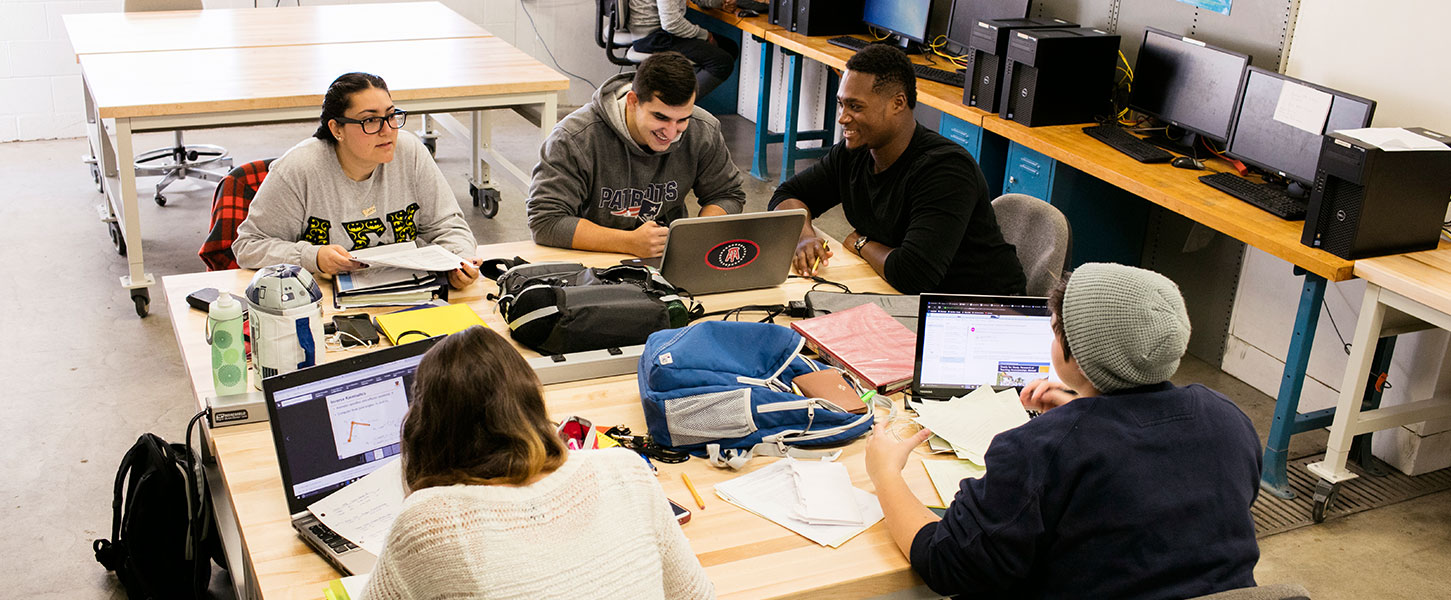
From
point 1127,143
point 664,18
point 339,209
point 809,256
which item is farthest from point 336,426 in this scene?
point 664,18

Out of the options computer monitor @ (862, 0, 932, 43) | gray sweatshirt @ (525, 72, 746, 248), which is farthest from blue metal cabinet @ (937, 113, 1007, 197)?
gray sweatshirt @ (525, 72, 746, 248)

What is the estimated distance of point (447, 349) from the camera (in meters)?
1.38

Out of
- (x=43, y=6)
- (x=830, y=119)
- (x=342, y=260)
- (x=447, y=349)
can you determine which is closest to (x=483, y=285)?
(x=342, y=260)

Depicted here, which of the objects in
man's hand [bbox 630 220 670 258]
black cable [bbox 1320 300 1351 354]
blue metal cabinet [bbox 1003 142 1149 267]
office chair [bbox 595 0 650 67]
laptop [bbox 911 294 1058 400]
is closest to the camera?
laptop [bbox 911 294 1058 400]

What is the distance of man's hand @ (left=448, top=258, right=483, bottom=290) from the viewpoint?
267 centimetres

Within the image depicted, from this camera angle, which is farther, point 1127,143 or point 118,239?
point 118,239

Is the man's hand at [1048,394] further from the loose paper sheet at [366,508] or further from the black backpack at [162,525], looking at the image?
the black backpack at [162,525]

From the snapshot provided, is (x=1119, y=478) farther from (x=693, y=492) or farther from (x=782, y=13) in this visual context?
(x=782, y=13)

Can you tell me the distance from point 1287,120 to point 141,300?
12.5 ft

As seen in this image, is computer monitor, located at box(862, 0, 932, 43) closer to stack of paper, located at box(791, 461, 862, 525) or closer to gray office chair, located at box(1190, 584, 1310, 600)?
stack of paper, located at box(791, 461, 862, 525)

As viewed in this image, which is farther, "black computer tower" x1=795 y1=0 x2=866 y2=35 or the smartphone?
"black computer tower" x1=795 y1=0 x2=866 y2=35

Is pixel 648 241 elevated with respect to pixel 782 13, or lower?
lower

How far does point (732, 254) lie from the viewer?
271cm

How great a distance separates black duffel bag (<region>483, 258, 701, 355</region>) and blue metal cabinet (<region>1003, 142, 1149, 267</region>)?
209 centimetres
